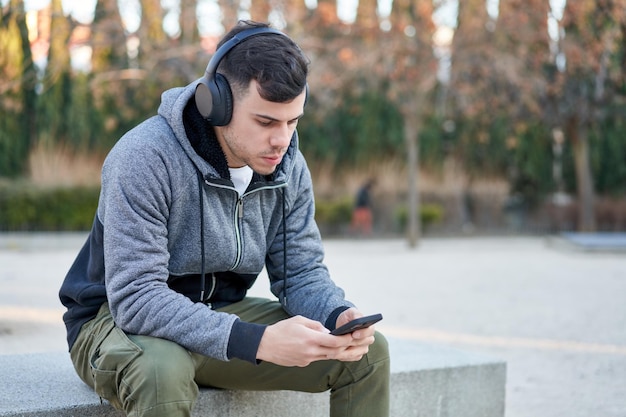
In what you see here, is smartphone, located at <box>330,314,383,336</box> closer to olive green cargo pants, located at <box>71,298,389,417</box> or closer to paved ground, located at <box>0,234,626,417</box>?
olive green cargo pants, located at <box>71,298,389,417</box>

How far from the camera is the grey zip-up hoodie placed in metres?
2.32

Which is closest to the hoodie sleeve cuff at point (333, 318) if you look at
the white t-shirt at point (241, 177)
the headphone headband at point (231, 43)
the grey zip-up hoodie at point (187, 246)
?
the grey zip-up hoodie at point (187, 246)

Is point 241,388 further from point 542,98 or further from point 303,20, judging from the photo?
point 542,98

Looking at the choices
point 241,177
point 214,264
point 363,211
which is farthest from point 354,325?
point 363,211

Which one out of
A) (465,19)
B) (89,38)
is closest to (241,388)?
(89,38)

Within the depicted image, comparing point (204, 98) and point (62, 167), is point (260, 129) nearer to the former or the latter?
point (204, 98)

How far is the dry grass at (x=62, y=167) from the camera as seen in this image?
2000cm

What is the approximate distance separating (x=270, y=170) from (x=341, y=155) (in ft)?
74.2

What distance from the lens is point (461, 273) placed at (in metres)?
11.2

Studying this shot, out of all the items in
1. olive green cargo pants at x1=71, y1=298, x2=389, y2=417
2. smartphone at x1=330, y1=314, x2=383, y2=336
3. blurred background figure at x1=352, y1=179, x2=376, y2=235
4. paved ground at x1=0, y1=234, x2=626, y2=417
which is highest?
smartphone at x1=330, y1=314, x2=383, y2=336

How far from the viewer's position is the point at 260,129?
2.51 m

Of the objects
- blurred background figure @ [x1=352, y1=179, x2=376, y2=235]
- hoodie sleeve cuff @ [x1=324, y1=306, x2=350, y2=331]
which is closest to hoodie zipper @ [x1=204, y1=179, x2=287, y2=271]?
hoodie sleeve cuff @ [x1=324, y1=306, x2=350, y2=331]

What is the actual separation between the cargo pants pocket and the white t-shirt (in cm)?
58

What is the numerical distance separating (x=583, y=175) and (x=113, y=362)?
22.0 m
